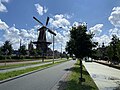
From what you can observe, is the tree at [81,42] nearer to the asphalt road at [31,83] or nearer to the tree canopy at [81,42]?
the tree canopy at [81,42]

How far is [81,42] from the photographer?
18.0 metres

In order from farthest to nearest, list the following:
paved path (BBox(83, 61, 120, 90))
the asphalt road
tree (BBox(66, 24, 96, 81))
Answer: tree (BBox(66, 24, 96, 81)) → paved path (BBox(83, 61, 120, 90)) → the asphalt road

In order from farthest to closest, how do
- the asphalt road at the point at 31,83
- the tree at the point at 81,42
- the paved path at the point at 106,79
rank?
the tree at the point at 81,42, the paved path at the point at 106,79, the asphalt road at the point at 31,83

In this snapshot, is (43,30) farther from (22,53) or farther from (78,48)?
(78,48)

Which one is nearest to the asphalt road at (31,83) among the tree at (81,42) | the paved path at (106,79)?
the tree at (81,42)

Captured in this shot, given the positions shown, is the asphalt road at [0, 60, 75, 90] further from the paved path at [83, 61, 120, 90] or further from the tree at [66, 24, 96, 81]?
the paved path at [83, 61, 120, 90]

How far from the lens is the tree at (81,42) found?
1805cm

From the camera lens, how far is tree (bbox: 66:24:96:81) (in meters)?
18.0

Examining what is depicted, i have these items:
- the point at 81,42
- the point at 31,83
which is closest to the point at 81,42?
the point at 81,42

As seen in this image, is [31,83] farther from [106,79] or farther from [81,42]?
[106,79]

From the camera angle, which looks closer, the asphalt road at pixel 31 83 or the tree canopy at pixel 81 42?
the asphalt road at pixel 31 83

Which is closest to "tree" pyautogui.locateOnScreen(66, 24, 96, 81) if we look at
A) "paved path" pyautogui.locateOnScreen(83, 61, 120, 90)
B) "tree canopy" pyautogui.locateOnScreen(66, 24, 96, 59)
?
"tree canopy" pyautogui.locateOnScreen(66, 24, 96, 59)

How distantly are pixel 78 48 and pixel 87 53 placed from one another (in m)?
0.82

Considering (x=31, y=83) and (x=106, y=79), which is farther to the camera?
(x=106, y=79)
